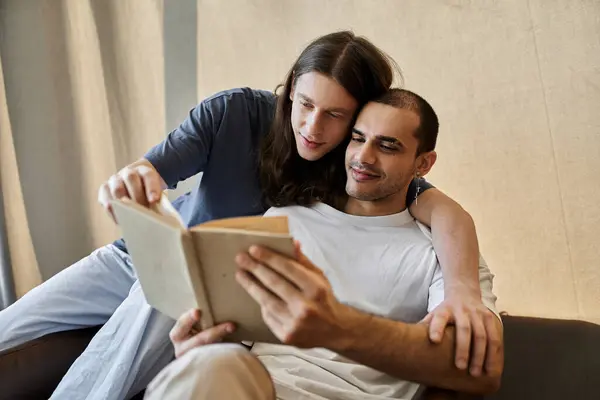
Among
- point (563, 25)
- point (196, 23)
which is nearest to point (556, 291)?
point (563, 25)

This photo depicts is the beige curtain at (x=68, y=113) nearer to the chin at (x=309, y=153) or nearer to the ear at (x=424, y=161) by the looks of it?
the chin at (x=309, y=153)

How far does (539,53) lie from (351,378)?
3.24 feet

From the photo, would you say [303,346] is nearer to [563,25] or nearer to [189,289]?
[189,289]

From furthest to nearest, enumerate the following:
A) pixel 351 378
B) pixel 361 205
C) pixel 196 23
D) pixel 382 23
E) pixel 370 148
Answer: pixel 196 23 → pixel 382 23 → pixel 361 205 → pixel 370 148 → pixel 351 378

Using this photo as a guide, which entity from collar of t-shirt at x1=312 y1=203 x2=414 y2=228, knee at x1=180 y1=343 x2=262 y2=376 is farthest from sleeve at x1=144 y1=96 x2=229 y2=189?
knee at x1=180 y1=343 x2=262 y2=376

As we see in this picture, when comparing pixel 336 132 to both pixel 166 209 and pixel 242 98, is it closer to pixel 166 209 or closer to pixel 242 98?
pixel 242 98

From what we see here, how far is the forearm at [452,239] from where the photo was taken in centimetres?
114

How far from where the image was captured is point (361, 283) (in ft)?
4.14

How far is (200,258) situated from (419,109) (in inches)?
27.9

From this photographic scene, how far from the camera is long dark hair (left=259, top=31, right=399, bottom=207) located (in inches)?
52.7

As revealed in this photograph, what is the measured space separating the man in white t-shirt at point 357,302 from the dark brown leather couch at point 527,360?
34 cm

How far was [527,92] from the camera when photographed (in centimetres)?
159

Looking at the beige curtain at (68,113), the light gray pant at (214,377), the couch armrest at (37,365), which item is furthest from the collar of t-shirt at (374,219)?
the beige curtain at (68,113)

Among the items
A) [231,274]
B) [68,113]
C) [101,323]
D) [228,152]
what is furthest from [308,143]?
[68,113]
